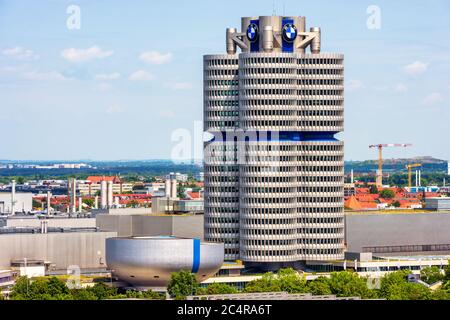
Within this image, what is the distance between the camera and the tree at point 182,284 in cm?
16775

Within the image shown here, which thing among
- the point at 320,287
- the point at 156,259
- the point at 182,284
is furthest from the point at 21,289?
the point at 320,287

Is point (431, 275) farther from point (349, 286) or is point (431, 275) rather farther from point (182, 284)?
point (182, 284)

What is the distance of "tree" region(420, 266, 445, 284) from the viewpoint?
618ft

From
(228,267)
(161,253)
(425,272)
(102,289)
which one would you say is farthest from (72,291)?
(425,272)

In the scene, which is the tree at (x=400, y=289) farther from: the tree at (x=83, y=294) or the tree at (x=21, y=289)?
the tree at (x=21, y=289)

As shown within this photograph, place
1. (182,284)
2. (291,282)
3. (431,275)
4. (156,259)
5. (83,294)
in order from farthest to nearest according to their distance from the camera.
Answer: (431,275)
(156,259)
(291,282)
(182,284)
(83,294)

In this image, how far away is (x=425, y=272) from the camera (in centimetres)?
19375

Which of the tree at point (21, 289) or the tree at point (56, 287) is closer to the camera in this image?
the tree at point (21, 289)

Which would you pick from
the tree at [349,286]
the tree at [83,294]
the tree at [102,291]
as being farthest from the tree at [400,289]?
the tree at [83,294]

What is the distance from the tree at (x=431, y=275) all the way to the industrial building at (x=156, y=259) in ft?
88.9

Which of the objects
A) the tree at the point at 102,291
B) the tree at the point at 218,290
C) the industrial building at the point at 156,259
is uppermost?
the industrial building at the point at 156,259

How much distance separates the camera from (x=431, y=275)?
19075 centimetres

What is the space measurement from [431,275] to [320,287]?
84.2 ft
